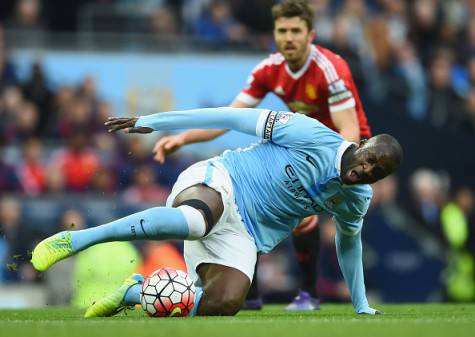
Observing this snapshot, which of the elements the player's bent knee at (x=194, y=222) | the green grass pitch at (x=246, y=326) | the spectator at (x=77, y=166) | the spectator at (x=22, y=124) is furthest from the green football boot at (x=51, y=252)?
the spectator at (x=22, y=124)

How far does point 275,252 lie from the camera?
13336 millimetres

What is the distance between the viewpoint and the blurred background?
13.0m

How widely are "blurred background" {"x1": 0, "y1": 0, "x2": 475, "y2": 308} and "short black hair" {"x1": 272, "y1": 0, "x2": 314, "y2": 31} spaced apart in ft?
11.8

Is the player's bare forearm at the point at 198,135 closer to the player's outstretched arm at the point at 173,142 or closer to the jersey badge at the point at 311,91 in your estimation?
the player's outstretched arm at the point at 173,142

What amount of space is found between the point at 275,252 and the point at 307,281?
13.3 ft

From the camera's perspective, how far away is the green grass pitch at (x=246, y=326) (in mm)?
5938

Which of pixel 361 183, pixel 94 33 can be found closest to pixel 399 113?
pixel 94 33

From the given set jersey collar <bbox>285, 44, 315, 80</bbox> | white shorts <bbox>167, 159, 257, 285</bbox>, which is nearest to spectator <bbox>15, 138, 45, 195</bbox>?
jersey collar <bbox>285, 44, 315, 80</bbox>

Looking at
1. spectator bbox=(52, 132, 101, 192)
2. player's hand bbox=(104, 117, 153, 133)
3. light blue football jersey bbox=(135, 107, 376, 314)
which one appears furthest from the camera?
spectator bbox=(52, 132, 101, 192)

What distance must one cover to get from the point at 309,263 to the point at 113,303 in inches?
96.0

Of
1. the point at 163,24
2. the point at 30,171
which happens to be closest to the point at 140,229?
the point at 30,171

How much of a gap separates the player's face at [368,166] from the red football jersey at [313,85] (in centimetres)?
159

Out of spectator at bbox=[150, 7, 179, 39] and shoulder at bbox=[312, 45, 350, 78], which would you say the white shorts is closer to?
shoulder at bbox=[312, 45, 350, 78]

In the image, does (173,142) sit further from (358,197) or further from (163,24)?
(163,24)
